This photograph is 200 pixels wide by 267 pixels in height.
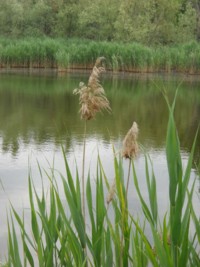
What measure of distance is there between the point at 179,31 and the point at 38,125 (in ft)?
75.2

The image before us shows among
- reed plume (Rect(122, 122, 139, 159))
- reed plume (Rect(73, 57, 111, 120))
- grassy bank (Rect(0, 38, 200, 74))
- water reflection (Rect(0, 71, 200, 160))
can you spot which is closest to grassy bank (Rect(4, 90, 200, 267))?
reed plume (Rect(122, 122, 139, 159))

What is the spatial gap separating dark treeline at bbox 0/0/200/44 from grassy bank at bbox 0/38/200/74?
6.81m

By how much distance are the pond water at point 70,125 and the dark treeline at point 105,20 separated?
9766 millimetres

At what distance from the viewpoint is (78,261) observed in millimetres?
2242

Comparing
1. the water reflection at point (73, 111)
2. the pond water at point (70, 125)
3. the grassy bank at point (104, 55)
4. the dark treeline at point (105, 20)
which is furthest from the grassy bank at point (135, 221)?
the dark treeline at point (105, 20)

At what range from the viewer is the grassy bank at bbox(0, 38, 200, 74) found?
930 inches

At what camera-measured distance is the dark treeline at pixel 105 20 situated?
31859 millimetres

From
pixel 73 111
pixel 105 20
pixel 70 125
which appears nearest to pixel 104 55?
pixel 73 111

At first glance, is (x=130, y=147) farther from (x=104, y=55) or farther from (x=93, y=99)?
(x=104, y=55)

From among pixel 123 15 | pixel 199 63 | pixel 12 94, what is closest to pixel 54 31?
pixel 123 15

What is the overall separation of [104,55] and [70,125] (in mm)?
12359

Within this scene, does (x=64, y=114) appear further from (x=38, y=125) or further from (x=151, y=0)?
(x=151, y=0)

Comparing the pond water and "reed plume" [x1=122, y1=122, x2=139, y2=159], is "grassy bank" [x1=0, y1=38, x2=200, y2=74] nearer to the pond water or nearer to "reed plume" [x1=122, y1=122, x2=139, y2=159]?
the pond water

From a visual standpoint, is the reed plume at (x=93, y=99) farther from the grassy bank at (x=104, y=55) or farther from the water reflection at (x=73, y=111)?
the grassy bank at (x=104, y=55)
